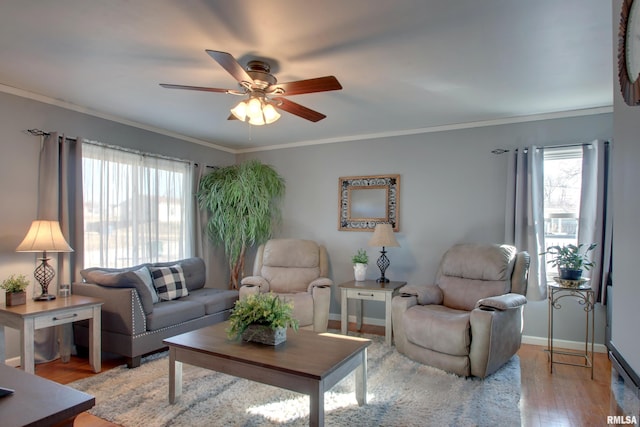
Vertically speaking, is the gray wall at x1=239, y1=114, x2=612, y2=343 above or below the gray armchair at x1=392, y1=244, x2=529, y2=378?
above

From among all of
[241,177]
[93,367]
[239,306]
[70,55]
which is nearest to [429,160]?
[241,177]

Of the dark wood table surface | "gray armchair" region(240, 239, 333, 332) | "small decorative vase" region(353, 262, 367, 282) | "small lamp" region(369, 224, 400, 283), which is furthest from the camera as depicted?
"small decorative vase" region(353, 262, 367, 282)

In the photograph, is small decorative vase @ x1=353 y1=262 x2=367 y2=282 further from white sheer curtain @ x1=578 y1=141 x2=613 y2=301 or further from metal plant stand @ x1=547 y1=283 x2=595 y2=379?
white sheer curtain @ x1=578 y1=141 x2=613 y2=301

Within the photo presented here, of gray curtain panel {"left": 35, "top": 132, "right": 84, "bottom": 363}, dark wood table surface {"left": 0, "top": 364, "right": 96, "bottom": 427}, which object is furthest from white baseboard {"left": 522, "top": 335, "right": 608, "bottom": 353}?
gray curtain panel {"left": 35, "top": 132, "right": 84, "bottom": 363}

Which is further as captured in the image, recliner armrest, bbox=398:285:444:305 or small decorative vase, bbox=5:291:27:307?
recliner armrest, bbox=398:285:444:305

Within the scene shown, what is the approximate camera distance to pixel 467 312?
3.61 meters

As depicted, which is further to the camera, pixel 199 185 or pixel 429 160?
pixel 199 185

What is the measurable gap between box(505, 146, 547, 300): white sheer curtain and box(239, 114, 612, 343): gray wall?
16cm

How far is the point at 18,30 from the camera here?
231cm

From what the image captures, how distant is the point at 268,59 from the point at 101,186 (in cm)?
244

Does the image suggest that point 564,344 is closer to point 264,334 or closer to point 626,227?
point 264,334

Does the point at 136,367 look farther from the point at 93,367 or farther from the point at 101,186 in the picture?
the point at 101,186

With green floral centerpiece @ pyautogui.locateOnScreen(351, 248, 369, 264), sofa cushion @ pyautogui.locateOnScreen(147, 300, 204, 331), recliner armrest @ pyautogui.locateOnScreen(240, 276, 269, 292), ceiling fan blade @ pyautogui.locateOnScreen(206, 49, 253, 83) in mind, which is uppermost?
ceiling fan blade @ pyautogui.locateOnScreen(206, 49, 253, 83)

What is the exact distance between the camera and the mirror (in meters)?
4.77
